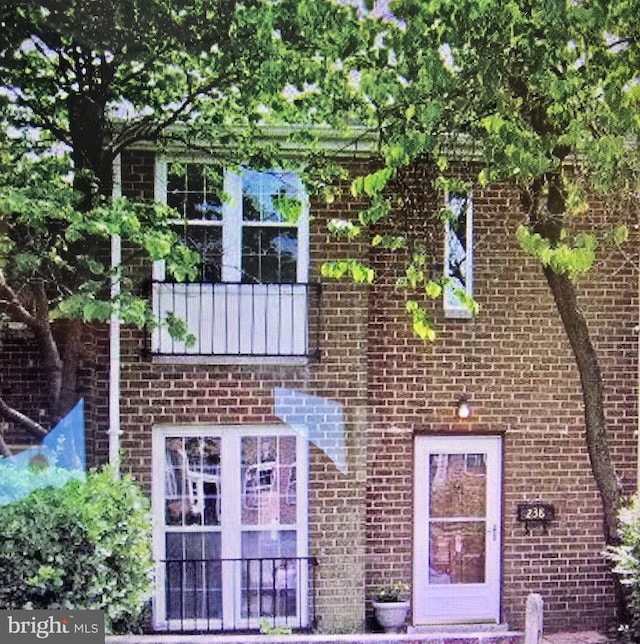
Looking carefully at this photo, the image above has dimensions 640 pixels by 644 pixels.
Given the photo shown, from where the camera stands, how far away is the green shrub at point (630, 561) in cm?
336

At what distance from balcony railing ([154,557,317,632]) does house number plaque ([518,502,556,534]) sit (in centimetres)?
100

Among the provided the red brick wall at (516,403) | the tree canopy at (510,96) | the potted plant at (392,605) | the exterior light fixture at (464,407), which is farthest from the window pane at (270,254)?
the potted plant at (392,605)

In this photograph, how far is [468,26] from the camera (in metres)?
2.92

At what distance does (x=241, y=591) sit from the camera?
3.70 m

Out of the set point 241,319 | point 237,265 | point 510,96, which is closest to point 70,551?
point 241,319

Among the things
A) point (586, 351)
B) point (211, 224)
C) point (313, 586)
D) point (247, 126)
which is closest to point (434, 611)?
point (313, 586)

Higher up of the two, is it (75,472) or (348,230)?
(348,230)

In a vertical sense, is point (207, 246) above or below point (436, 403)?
above

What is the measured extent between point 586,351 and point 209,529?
185 cm

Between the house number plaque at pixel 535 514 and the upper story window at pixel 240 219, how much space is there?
149cm

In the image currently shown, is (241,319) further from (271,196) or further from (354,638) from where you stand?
(354,638)

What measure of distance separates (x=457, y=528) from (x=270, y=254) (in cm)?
154

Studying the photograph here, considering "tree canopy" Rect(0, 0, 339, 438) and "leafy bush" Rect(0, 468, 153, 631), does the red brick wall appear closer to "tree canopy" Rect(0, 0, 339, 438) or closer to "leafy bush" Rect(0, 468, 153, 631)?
"tree canopy" Rect(0, 0, 339, 438)

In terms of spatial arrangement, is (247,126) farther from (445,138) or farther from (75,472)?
(75,472)
